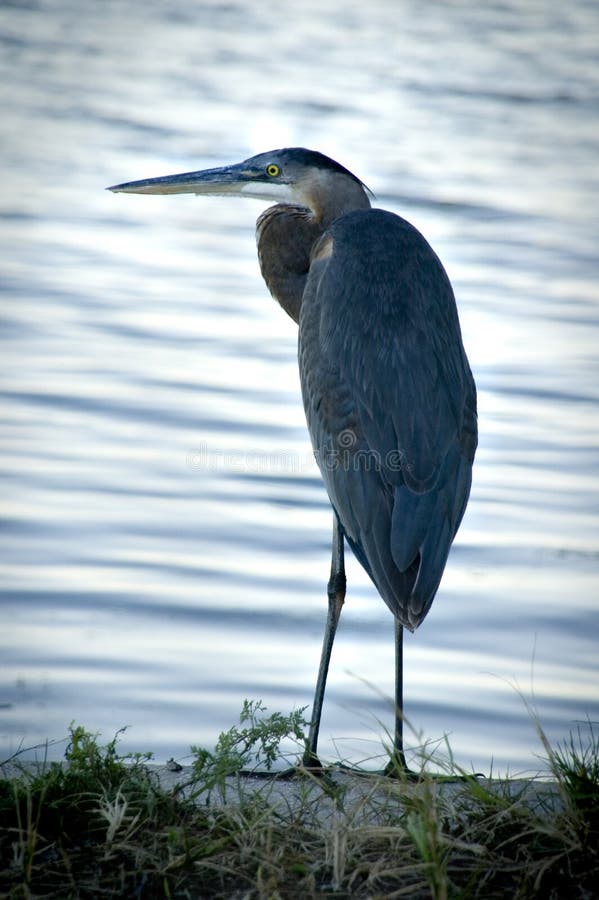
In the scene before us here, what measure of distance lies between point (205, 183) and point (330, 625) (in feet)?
6.88

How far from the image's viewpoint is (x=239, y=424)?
8070 mm

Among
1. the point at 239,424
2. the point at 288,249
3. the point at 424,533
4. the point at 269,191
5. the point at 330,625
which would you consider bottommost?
the point at 330,625

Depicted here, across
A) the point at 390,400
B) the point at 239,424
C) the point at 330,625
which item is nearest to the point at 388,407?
the point at 390,400

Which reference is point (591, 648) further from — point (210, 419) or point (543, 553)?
point (210, 419)

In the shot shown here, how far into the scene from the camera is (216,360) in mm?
9164

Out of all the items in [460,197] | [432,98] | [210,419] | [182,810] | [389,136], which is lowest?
[182,810]

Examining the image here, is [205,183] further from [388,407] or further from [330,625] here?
[330,625]

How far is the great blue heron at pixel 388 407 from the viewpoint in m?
4.45

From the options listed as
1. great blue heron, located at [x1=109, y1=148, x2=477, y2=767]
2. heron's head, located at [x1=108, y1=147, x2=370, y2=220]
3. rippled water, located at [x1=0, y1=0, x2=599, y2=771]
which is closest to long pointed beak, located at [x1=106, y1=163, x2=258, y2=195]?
A: heron's head, located at [x1=108, y1=147, x2=370, y2=220]

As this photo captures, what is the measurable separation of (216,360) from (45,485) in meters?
2.20

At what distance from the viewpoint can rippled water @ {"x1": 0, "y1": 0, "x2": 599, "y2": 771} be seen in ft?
18.4

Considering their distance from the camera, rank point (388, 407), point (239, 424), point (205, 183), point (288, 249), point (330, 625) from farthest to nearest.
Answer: point (239, 424) → point (205, 183) → point (288, 249) → point (330, 625) → point (388, 407)

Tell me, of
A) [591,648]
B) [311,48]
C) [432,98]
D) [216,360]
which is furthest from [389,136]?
[591,648]

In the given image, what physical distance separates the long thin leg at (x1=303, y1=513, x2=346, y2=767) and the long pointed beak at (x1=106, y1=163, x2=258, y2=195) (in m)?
1.73
